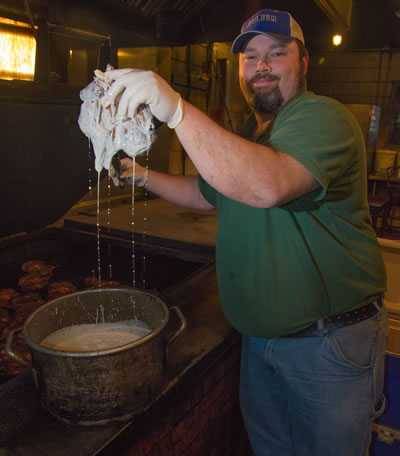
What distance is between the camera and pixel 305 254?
215 cm

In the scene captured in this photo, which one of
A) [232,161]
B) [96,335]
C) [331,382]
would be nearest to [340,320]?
[331,382]

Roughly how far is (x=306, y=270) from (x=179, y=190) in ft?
4.26

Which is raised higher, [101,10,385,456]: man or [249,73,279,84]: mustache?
[249,73,279,84]: mustache

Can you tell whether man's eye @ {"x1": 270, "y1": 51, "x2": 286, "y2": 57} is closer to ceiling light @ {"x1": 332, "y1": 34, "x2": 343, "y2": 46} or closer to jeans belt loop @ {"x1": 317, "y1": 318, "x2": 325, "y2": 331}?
ceiling light @ {"x1": 332, "y1": 34, "x2": 343, "y2": 46}

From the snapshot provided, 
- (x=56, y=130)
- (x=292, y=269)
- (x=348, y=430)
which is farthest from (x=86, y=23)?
(x=348, y=430)

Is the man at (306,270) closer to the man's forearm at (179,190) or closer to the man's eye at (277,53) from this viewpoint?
the man's eye at (277,53)

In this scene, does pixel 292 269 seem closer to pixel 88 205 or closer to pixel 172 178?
pixel 172 178

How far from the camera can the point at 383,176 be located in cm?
1384

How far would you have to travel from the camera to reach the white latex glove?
1.53m

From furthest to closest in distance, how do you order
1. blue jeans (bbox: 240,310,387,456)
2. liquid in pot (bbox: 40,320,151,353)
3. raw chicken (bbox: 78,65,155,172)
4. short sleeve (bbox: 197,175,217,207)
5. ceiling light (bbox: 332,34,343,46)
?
ceiling light (bbox: 332,34,343,46) → short sleeve (bbox: 197,175,217,207) → blue jeans (bbox: 240,310,387,456) → liquid in pot (bbox: 40,320,151,353) → raw chicken (bbox: 78,65,155,172)

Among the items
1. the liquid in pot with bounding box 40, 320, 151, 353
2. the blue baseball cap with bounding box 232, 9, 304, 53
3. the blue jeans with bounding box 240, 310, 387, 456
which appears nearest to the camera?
the liquid in pot with bounding box 40, 320, 151, 353

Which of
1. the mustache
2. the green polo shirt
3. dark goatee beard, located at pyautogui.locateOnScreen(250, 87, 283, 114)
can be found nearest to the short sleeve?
the green polo shirt

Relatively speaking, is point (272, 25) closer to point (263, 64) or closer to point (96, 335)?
point (263, 64)

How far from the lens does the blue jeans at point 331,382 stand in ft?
7.35
